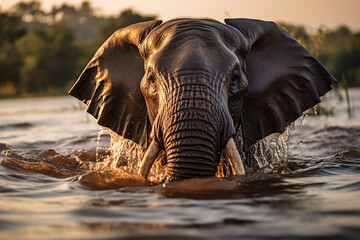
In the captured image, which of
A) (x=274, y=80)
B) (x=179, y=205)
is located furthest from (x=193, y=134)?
(x=274, y=80)

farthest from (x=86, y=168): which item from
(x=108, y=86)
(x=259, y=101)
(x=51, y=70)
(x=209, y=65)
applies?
(x=51, y=70)

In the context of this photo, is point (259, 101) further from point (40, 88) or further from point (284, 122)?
point (40, 88)

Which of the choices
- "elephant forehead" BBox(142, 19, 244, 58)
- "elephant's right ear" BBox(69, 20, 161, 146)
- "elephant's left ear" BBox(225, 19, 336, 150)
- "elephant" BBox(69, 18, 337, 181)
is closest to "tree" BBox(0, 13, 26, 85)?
"elephant's right ear" BBox(69, 20, 161, 146)

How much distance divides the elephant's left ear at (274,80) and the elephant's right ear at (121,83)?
3.21 ft

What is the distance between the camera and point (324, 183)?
4.25 meters

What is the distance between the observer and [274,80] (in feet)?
17.3

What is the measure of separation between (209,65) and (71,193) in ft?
4.64

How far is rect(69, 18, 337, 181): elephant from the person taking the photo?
380cm

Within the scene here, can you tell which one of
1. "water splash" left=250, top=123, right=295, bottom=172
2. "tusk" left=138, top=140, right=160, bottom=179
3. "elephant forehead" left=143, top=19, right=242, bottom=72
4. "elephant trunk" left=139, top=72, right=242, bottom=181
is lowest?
"water splash" left=250, top=123, right=295, bottom=172

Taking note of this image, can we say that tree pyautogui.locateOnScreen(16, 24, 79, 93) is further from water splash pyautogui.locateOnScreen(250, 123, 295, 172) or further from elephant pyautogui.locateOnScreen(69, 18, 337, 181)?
elephant pyautogui.locateOnScreen(69, 18, 337, 181)

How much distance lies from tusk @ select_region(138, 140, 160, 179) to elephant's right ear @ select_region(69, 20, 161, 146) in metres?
1.10

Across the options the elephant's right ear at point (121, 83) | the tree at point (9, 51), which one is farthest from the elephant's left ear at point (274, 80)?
the tree at point (9, 51)

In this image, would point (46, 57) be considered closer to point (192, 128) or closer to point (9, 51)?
point (9, 51)

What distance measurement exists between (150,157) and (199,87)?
669 mm
